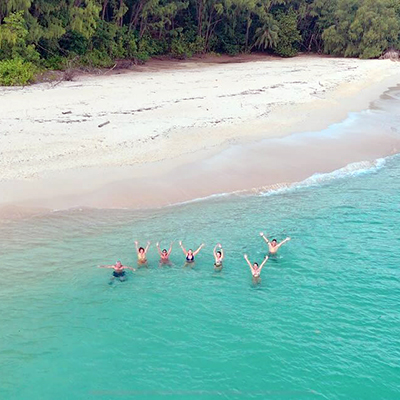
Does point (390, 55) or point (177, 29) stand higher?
point (177, 29)

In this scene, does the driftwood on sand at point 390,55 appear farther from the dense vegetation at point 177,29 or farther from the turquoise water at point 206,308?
the turquoise water at point 206,308

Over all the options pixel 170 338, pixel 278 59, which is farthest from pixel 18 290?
pixel 278 59

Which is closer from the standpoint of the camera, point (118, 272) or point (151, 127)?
point (118, 272)

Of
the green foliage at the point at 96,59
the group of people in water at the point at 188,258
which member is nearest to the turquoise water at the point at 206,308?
the group of people in water at the point at 188,258

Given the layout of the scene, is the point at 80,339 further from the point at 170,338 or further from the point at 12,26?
the point at 12,26

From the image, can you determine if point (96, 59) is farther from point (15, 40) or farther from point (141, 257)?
point (141, 257)

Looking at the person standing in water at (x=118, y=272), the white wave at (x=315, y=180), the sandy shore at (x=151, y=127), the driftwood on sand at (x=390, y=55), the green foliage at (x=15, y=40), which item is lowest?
the person standing in water at (x=118, y=272)

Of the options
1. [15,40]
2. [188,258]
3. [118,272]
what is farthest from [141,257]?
[15,40]
